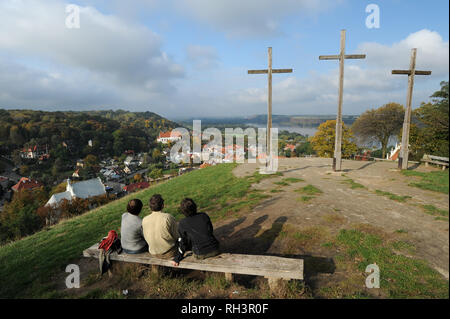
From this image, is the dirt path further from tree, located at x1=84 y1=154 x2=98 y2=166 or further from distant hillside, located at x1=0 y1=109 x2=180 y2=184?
tree, located at x1=84 y1=154 x2=98 y2=166

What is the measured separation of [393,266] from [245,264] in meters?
2.64

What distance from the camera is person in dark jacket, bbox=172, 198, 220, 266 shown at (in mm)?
3561

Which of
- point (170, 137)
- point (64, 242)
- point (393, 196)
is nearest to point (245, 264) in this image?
point (64, 242)

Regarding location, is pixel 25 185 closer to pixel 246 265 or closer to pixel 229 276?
pixel 229 276

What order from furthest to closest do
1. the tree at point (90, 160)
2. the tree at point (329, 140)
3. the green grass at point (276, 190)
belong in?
1. the tree at point (90, 160)
2. the tree at point (329, 140)
3. the green grass at point (276, 190)

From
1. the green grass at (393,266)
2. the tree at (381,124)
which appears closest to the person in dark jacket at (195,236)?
the green grass at (393,266)

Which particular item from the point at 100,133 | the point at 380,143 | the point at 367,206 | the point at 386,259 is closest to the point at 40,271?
the point at 386,259

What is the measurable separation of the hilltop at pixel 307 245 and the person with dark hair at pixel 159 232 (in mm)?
468

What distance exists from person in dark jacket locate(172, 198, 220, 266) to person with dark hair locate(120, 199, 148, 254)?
34.5 inches

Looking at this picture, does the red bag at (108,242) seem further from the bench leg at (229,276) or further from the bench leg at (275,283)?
the bench leg at (275,283)

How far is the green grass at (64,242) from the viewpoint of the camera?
13.9ft

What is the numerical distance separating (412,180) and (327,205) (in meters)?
5.30

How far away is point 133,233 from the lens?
13.0 ft

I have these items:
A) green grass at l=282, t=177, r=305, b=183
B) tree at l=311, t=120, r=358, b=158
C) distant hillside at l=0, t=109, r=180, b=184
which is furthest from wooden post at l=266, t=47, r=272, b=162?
distant hillside at l=0, t=109, r=180, b=184
